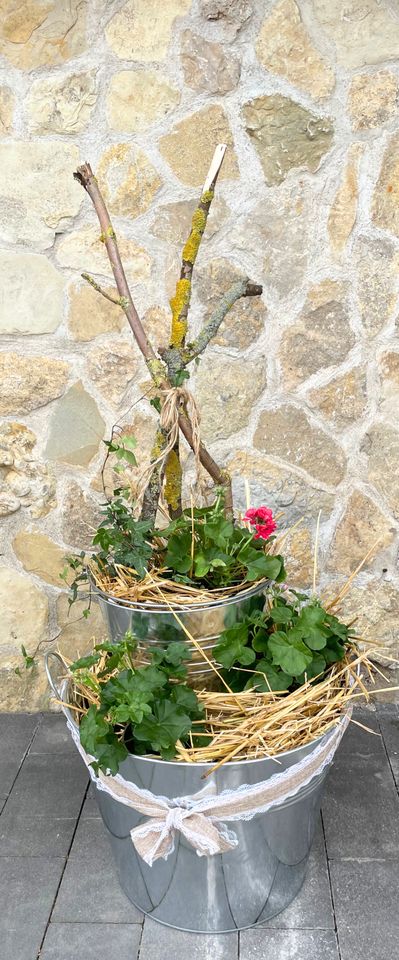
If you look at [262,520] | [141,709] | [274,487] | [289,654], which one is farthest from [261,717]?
[274,487]

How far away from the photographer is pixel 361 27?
6.66 ft

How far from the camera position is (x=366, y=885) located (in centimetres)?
169

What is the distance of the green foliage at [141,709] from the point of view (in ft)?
4.47

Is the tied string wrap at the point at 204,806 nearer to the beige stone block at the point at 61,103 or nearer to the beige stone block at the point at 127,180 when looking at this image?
the beige stone block at the point at 127,180

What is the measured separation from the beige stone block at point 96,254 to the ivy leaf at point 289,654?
1.12 metres

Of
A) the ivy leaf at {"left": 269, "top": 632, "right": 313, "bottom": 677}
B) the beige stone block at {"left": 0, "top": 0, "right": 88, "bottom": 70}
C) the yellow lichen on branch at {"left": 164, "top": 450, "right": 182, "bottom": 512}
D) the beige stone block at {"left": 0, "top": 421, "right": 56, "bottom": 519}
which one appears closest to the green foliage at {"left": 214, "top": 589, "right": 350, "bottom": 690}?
the ivy leaf at {"left": 269, "top": 632, "right": 313, "bottom": 677}

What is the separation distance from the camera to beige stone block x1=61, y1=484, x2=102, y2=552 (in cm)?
228

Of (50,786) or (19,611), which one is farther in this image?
(19,611)

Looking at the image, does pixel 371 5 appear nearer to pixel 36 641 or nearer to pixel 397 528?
pixel 397 528

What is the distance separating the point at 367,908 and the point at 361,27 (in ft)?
6.82

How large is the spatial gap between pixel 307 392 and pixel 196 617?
37.0 inches

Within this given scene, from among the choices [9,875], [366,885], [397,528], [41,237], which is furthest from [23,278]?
[366,885]

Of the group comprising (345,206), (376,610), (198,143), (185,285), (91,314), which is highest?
(198,143)

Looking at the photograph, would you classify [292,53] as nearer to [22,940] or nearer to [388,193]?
[388,193]
